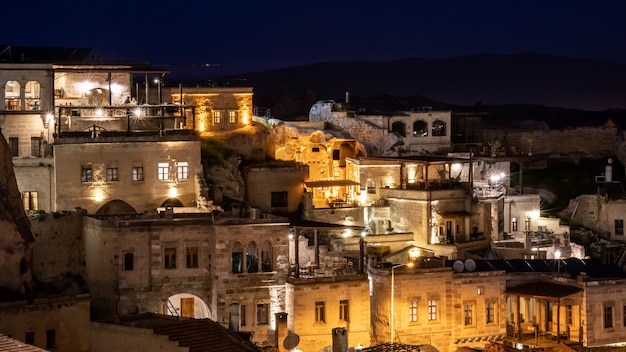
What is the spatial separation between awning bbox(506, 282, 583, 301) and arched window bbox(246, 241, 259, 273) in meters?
11.3

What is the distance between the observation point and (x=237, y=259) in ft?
160

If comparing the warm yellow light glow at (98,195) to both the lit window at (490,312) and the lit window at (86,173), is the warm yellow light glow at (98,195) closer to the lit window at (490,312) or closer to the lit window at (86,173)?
the lit window at (86,173)

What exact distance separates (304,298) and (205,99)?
19.1 m

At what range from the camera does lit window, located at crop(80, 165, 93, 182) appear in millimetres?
53969

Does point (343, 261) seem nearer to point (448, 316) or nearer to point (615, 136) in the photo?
point (448, 316)

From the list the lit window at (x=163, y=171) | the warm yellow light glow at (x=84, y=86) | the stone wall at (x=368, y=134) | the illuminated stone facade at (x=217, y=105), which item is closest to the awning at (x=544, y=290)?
the lit window at (x=163, y=171)

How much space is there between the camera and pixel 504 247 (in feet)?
202

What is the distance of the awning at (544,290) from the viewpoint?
4966 centimetres

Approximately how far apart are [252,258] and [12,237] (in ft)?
32.9

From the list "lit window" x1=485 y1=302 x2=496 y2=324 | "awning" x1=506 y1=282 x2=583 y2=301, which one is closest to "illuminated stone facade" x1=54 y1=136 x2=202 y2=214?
"lit window" x1=485 y1=302 x2=496 y2=324

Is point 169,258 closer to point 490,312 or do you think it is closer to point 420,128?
point 490,312

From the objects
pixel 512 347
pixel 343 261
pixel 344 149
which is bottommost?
pixel 512 347

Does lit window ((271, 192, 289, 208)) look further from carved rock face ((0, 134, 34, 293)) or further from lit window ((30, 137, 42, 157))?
carved rock face ((0, 134, 34, 293))

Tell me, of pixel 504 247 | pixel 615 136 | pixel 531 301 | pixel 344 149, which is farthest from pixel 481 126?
pixel 531 301
